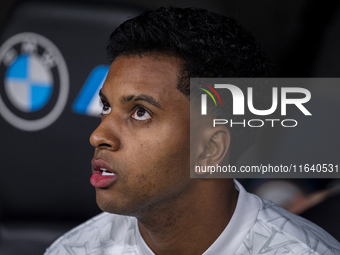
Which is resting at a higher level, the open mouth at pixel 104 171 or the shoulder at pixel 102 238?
the open mouth at pixel 104 171

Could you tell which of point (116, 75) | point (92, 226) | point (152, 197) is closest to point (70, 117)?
point (92, 226)

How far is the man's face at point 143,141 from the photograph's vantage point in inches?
39.5

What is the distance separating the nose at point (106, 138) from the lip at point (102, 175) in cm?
4

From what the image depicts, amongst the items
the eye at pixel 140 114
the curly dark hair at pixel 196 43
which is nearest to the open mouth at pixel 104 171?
the eye at pixel 140 114

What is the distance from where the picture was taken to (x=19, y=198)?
1.76m

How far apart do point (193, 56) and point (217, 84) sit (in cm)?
10

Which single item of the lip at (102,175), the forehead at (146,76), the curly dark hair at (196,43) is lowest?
the lip at (102,175)

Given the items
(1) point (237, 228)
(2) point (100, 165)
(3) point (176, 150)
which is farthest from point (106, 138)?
(1) point (237, 228)

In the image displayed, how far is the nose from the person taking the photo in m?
1.00

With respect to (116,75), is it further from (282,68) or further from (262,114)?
(282,68)

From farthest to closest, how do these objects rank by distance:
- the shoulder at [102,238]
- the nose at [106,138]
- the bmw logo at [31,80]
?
1. the bmw logo at [31,80]
2. the shoulder at [102,238]
3. the nose at [106,138]

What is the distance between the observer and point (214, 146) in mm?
1111

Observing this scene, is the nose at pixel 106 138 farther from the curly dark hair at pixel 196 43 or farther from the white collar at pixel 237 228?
the white collar at pixel 237 228

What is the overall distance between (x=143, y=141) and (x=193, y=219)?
0.87 feet
